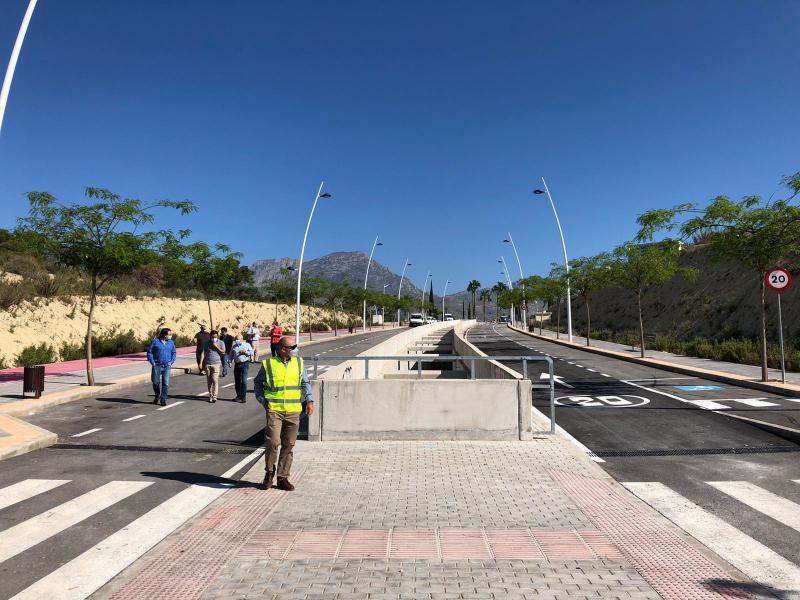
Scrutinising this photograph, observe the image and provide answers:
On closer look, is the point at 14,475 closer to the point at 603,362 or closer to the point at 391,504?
the point at 391,504

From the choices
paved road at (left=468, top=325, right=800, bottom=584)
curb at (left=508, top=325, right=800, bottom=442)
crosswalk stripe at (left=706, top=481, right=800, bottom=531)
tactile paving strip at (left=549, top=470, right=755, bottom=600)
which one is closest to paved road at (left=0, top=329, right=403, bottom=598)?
tactile paving strip at (left=549, top=470, right=755, bottom=600)

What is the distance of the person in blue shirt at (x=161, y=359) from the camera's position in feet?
43.1

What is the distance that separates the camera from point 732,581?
168 inches

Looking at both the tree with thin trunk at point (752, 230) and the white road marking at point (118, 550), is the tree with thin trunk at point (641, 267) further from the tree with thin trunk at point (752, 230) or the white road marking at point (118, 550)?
the white road marking at point (118, 550)

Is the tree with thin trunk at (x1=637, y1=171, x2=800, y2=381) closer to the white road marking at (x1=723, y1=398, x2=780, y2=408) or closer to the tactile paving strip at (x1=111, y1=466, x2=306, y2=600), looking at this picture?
the white road marking at (x1=723, y1=398, x2=780, y2=408)

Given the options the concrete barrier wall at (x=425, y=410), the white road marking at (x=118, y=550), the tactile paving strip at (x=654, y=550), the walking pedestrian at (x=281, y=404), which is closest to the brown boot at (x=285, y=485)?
the walking pedestrian at (x=281, y=404)

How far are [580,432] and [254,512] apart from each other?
6.63 meters

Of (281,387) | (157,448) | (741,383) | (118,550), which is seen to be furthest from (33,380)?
(741,383)

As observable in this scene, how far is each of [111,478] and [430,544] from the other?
15.3 feet

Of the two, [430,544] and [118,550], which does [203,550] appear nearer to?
[118,550]

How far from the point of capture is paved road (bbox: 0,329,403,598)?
507 cm

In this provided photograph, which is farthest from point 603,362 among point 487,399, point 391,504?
point 391,504

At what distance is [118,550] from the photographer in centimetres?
491

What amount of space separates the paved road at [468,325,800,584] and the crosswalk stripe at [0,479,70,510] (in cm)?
718
